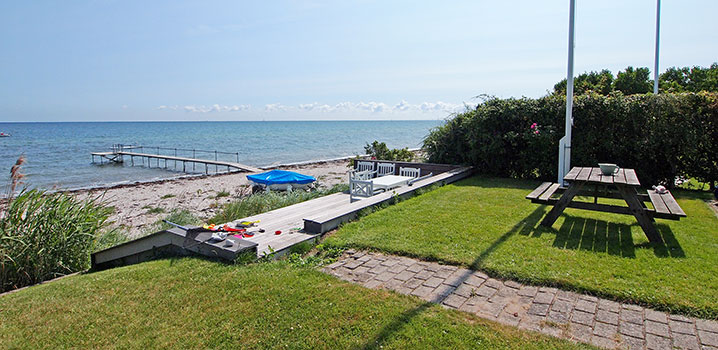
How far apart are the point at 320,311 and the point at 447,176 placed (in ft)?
23.3

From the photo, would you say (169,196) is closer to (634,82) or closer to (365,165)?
(365,165)

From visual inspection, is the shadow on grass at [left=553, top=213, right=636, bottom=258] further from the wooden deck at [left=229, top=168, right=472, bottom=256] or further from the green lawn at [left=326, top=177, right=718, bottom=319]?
the wooden deck at [left=229, top=168, right=472, bottom=256]

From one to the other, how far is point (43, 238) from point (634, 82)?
27321 millimetres

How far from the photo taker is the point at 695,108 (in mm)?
8797

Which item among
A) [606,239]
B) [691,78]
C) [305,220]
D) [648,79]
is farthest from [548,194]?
[691,78]

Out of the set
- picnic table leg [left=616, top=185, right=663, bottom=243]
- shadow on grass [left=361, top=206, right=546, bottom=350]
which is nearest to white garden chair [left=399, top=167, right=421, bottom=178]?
shadow on grass [left=361, top=206, right=546, bottom=350]

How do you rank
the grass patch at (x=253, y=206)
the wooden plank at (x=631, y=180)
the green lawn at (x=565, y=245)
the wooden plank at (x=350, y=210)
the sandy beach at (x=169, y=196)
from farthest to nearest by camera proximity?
the sandy beach at (x=169, y=196) < the grass patch at (x=253, y=206) < the wooden plank at (x=350, y=210) < the wooden plank at (x=631, y=180) < the green lawn at (x=565, y=245)

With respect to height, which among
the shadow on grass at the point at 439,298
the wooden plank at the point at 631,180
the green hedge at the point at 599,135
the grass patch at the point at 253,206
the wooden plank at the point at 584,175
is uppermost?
the green hedge at the point at 599,135

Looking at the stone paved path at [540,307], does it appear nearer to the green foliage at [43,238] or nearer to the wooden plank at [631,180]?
the wooden plank at [631,180]

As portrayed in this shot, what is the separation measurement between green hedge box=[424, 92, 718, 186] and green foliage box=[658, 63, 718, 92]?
14139 millimetres

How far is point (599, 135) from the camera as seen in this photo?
384 inches

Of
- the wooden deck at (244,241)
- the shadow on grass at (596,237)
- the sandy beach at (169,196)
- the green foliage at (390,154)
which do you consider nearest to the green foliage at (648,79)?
the green foliage at (390,154)

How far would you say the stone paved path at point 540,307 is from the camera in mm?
3010

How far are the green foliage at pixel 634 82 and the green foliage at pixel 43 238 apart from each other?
2550 cm
